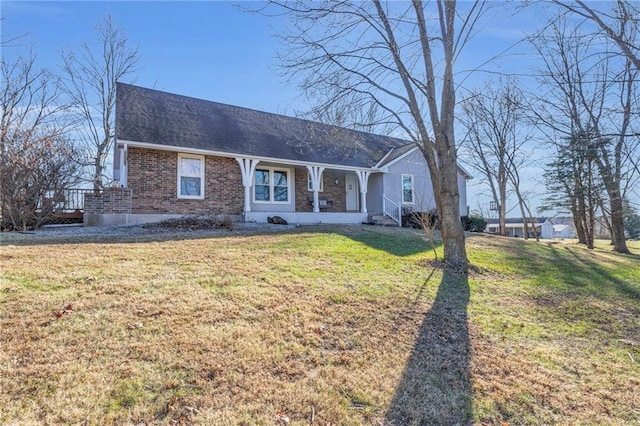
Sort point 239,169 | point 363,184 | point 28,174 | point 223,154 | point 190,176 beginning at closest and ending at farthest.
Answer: point 28,174 → point 190,176 → point 223,154 → point 239,169 → point 363,184

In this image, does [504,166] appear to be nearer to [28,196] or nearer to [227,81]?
[227,81]

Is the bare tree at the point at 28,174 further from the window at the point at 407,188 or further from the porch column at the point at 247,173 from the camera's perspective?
the window at the point at 407,188

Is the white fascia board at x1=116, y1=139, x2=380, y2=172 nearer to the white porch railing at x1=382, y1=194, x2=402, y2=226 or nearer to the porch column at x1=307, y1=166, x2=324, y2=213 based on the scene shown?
the porch column at x1=307, y1=166, x2=324, y2=213

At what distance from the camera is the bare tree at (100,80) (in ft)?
67.7

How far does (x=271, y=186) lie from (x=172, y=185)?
4.22 metres

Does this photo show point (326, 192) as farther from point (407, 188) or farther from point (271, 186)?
point (407, 188)

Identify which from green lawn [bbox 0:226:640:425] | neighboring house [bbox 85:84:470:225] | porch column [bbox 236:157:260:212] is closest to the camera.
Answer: green lawn [bbox 0:226:640:425]

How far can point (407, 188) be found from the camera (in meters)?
19.2

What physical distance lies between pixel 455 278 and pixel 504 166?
1851cm

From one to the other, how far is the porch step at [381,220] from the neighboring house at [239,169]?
311 mm

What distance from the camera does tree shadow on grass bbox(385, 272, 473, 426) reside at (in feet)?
9.09

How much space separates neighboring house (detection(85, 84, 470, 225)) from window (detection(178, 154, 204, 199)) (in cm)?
3

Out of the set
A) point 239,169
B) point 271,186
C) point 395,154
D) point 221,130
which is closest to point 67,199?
point 239,169

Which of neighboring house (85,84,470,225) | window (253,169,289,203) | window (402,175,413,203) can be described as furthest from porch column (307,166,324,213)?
window (402,175,413,203)
